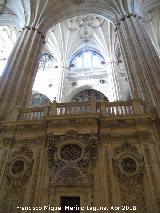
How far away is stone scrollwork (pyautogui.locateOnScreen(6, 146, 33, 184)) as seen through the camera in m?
8.50

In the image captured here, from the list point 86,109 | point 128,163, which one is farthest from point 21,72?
point 128,163

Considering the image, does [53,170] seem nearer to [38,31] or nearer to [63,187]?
[63,187]

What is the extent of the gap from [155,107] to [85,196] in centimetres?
451

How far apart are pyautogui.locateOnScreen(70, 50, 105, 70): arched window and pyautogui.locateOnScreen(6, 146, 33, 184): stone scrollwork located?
50.6ft

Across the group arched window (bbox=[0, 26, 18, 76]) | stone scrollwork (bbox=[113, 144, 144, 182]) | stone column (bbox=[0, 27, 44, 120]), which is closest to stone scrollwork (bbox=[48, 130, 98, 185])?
stone scrollwork (bbox=[113, 144, 144, 182])

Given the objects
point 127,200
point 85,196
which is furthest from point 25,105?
point 127,200

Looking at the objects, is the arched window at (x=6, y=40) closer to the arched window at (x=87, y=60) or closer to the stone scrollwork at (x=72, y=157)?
the arched window at (x=87, y=60)

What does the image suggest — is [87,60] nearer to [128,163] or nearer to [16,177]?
[128,163]

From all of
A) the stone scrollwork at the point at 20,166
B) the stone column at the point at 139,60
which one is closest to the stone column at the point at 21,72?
the stone scrollwork at the point at 20,166

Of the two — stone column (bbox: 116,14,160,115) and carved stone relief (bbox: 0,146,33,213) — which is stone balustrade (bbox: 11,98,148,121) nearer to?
stone column (bbox: 116,14,160,115)

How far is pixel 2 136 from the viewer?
31.9ft

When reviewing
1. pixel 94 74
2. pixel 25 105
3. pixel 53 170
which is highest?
pixel 94 74

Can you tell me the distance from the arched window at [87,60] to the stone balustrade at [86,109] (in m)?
13.4

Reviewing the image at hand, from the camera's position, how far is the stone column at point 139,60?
10.1 m
